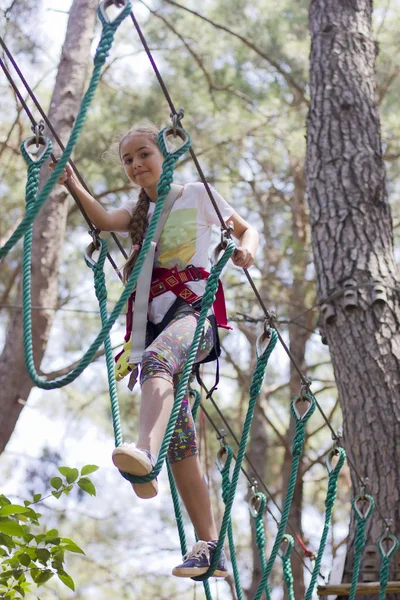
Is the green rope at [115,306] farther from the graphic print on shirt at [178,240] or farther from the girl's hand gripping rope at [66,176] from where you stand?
the graphic print on shirt at [178,240]

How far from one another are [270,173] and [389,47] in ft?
4.69

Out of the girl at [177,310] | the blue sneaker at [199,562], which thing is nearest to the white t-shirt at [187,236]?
the girl at [177,310]

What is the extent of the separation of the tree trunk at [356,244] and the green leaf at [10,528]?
5.48 ft

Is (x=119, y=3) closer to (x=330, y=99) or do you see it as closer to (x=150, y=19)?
(x=330, y=99)

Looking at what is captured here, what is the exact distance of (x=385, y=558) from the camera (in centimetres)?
266

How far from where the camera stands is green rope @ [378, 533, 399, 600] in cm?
257

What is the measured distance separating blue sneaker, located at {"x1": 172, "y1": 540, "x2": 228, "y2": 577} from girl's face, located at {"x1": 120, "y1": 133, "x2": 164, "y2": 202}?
0.82 meters

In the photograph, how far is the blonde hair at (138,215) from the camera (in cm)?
198

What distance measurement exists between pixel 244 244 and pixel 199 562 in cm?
71

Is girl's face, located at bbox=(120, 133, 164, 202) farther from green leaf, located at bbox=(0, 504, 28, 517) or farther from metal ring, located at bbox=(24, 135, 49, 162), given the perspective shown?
green leaf, located at bbox=(0, 504, 28, 517)

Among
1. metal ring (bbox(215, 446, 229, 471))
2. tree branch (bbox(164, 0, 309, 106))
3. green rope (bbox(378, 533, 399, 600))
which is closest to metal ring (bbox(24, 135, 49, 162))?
metal ring (bbox(215, 446, 229, 471))

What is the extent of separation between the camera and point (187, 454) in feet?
6.21

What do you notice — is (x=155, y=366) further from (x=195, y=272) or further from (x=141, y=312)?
(x=195, y=272)

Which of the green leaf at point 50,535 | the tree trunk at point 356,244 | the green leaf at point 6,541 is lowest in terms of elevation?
the green leaf at point 6,541
